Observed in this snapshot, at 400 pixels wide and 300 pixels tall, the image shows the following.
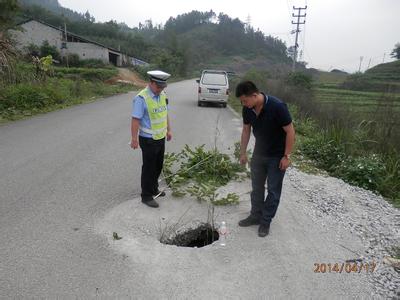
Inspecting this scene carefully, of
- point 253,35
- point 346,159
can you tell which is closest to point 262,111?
point 346,159

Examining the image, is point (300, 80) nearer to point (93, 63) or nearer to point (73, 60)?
point (93, 63)

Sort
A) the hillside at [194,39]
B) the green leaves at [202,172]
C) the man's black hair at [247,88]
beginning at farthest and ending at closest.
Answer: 1. the hillside at [194,39]
2. the green leaves at [202,172]
3. the man's black hair at [247,88]

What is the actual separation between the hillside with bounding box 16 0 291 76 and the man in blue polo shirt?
2484 inches

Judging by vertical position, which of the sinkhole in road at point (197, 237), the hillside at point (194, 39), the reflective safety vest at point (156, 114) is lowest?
the sinkhole in road at point (197, 237)

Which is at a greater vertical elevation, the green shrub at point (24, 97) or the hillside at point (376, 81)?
the hillside at point (376, 81)

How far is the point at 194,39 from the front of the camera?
122 metres

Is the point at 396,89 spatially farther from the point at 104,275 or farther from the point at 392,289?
the point at 104,275

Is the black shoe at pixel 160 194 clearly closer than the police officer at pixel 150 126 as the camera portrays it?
No

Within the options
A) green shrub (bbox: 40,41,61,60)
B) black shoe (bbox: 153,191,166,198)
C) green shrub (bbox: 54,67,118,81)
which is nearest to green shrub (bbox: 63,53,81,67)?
green shrub (bbox: 40,41,61,60)

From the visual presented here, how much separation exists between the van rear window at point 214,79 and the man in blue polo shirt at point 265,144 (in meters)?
13.0

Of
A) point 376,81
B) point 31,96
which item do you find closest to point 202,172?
point 31,96

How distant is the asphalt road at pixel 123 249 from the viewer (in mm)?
3002

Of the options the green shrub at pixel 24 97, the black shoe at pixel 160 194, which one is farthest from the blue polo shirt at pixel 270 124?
the green shrub at pixel 24 97

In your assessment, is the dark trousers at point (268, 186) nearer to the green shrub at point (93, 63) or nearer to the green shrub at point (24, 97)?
the green shrub at point (24, 97)
